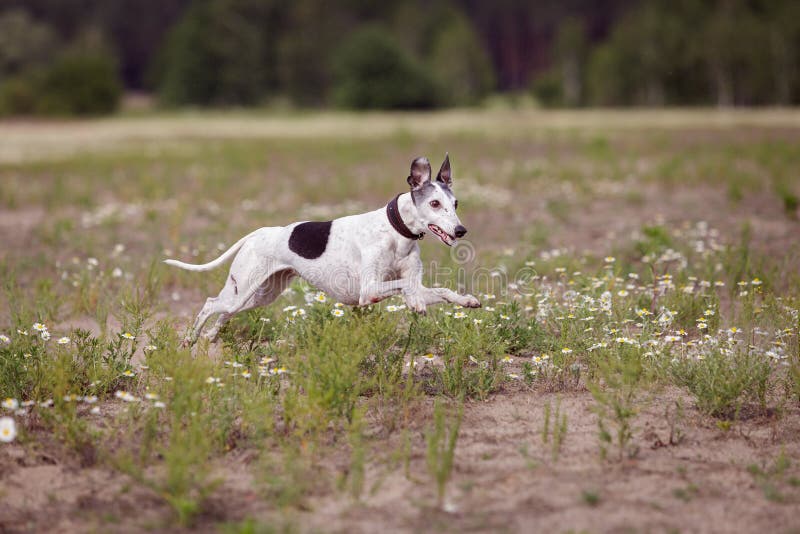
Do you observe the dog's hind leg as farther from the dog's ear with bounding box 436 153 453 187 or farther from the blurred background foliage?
the blurred background foliage

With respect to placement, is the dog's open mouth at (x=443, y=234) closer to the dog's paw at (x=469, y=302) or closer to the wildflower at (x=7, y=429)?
the dog's paw at (x=469, y=302)

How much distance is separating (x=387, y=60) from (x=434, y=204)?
62.5 m

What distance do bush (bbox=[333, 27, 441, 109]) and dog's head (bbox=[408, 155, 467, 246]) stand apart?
60.0 metres

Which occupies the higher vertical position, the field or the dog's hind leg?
the dog's hind leg

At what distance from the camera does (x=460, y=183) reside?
60.8 ft

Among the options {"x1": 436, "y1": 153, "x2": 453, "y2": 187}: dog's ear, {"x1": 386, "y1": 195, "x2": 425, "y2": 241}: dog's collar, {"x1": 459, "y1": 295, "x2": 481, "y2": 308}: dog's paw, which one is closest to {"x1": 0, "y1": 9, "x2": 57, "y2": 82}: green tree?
{"x1": 386, "y1": 195, "x2": 425, "y2": 241}: dog's collar

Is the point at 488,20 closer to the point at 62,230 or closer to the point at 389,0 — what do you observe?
the point at 389,0

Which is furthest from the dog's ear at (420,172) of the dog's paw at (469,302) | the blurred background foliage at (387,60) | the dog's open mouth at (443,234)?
the blurred background foliage at (387,60)

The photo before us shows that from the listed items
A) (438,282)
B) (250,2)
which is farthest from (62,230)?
(250,2)

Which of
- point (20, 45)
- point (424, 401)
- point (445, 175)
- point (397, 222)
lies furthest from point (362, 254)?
point (20, 45)

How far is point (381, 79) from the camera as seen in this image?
66.1 meters

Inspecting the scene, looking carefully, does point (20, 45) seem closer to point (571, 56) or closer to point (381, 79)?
point (381, 79)

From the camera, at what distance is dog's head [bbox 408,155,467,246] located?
18.9 ft

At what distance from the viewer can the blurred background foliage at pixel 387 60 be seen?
63125 mm
